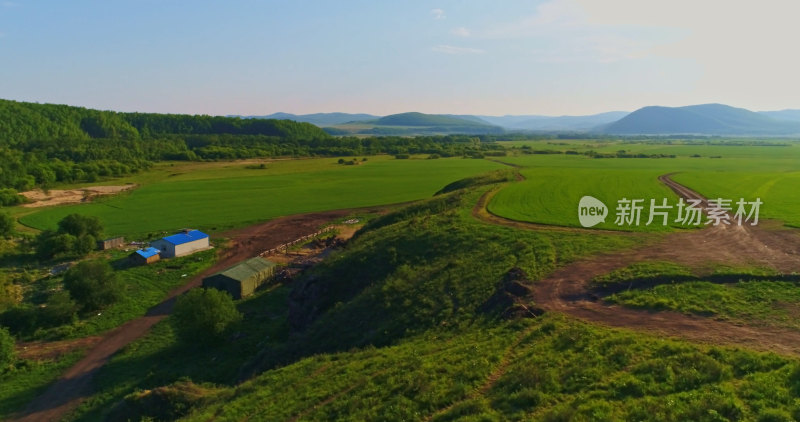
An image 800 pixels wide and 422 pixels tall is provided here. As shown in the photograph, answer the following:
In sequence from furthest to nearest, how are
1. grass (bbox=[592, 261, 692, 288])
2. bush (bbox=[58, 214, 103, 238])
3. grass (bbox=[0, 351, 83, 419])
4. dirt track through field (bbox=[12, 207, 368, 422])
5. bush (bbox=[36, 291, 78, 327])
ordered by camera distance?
bush (bbox=[58, 214, 103, 238]) → bush (bbox=[36, 291, 78, 327]) → grass (bbox=[0, 351, 83, 419]) → dirt track through field (bbox=[12, 207, 368, 422]) → grass (bbox=[592, 261, 692, 288])

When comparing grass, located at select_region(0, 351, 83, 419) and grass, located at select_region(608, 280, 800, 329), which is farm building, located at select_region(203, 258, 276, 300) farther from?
grass, located at select_region(608, 280, 800, 329)

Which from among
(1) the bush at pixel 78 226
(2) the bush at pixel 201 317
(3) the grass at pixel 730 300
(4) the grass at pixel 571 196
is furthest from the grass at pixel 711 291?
(1) the bush at pixel 78 226

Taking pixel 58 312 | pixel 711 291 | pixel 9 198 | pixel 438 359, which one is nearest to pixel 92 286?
pixel 58 312

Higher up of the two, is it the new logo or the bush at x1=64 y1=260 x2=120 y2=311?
the new logo

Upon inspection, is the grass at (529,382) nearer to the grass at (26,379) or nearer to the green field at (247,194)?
the grass at (26,379)

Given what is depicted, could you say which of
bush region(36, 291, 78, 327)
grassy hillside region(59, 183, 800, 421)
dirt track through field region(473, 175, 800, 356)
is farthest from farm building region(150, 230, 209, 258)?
dirt track through field region(473, 175, 800, 356)

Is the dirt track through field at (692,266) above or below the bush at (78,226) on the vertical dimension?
above

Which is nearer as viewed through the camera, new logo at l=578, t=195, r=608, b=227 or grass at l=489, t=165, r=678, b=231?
new logo at l=578, t=195, r=608, b=227
